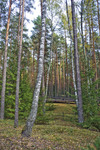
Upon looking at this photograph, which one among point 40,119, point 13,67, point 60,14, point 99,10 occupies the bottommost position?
point 40,119

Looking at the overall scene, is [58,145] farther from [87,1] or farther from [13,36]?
[13,36]

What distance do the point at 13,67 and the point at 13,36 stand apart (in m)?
8.70

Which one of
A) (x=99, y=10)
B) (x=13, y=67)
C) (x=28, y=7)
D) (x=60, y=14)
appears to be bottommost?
(x=13, y=67)

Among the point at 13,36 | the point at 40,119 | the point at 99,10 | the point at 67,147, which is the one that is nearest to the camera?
the point at 67,147

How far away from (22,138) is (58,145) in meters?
1.50

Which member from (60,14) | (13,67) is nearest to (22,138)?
(13,67)

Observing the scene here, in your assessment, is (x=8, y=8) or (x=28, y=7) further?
(x=8, y=8)

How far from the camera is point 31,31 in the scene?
75.0 ft

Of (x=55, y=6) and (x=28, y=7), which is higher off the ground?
(x=55, y=6)

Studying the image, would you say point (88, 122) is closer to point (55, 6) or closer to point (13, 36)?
point (55, 6)

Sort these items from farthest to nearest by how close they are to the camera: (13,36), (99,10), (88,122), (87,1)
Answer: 1. (13,36)
2. (99,10)
3. (87,1)
4. (88,122)

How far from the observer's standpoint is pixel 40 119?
32.1 ft

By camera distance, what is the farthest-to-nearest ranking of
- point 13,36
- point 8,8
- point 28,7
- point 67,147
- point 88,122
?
point 13,36 < point 8,8 < point 28,7 < point 88,122 < point 67,147

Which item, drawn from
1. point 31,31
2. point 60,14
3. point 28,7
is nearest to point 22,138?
point 28,7
